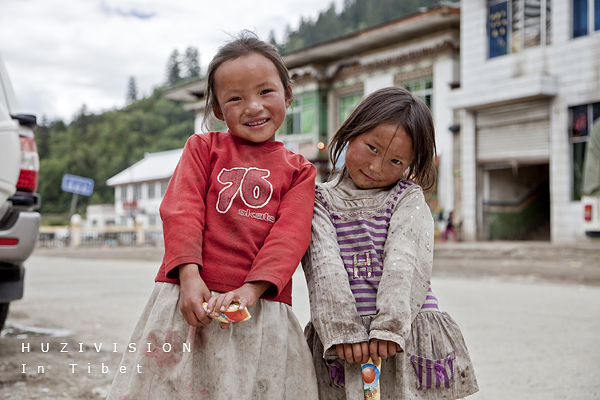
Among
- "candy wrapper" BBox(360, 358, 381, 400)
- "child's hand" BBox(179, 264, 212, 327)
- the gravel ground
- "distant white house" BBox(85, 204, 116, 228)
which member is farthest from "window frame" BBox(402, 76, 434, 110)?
"distant white house" BBox(85, 204, 116, 228)

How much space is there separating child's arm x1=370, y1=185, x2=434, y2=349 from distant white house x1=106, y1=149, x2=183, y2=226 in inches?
1398

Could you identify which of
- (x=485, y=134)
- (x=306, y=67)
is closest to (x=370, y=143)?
(x=485, y=134)

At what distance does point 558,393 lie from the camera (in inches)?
118

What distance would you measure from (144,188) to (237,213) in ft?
130

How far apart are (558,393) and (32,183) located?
3122 millimetres

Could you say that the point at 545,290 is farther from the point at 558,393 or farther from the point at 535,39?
the point at 535,39

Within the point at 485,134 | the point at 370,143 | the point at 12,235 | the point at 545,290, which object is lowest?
the point at 545,290

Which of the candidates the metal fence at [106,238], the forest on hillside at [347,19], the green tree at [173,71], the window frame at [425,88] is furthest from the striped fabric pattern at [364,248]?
the green tree at [173,71]

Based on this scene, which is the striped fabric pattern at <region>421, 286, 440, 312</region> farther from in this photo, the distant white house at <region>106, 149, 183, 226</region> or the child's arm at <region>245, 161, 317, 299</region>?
the distant white house at <region>106, 149, 183, 226</region>

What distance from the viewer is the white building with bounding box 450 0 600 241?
13.2 m

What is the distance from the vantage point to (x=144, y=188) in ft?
132

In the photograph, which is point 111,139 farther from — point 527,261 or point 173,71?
point 527,261

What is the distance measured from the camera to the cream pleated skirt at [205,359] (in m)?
1.64

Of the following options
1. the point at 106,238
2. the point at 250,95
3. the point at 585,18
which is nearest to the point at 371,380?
the point at 250,95
